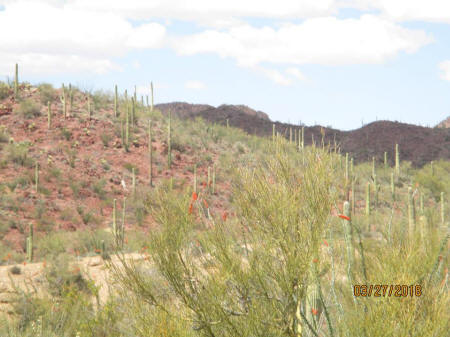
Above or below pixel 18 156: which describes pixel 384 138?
above

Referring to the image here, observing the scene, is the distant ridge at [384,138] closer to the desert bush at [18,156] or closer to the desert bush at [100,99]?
the desert bush at [100,99]

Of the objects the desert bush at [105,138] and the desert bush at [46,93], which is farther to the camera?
the desert bush at [46,93]

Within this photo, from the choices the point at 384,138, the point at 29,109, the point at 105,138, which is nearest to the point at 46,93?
the point at 29,109

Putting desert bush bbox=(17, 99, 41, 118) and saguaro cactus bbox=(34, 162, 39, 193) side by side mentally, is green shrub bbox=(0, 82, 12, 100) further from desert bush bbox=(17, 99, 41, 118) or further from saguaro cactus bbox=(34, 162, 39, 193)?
saguaro cactus bbox=(34, 162, 39, 193)

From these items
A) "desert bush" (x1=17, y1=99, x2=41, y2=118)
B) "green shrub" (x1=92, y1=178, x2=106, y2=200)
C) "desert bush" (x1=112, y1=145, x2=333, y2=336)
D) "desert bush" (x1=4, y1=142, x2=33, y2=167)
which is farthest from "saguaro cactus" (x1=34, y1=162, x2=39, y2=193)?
"desert bush" (x1=112, y1=145, x2=333, y2=336)

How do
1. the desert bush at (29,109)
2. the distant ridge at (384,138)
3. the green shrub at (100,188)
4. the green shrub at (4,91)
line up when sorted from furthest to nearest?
1. the distant ridge at (384,138)
2. the green shrub at (4,91)
3. the desert bush at (29,109)
4. the green shrub at (100,188)

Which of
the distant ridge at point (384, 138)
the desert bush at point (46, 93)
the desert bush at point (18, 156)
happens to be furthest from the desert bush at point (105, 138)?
the distant ridge at point (384, 138)

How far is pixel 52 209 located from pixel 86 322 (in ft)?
54.2

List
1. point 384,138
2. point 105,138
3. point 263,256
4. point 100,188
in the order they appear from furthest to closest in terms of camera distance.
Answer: point 384,138
point 105,138
point 100,188
point 263,256

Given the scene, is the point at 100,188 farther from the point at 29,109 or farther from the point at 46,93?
the point at 46,93

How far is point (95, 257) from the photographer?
50.1 ft

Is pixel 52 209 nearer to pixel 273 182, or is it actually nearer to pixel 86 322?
pixel 86 322

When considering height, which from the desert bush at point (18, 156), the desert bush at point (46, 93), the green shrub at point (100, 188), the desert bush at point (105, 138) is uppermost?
the desert bush at point (46, 93)

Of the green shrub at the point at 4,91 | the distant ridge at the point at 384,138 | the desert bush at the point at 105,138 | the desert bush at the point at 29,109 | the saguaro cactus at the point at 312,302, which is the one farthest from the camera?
the distant ridge at the point at 384,138
